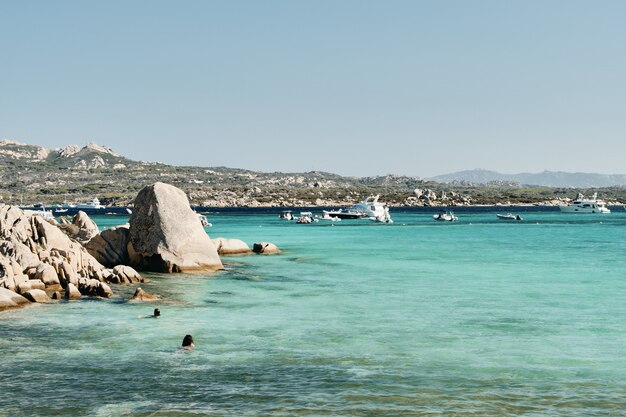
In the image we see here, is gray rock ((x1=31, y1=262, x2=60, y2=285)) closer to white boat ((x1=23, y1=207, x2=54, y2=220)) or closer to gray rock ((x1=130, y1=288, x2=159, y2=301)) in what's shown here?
gray rock ((x1=130, y1=288, x2=159, y2=301))

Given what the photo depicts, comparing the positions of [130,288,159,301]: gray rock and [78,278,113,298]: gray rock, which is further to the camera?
[78,278,113,298]: gray rock

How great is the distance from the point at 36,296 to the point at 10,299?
1624 mm

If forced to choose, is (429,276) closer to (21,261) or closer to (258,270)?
(258,270)

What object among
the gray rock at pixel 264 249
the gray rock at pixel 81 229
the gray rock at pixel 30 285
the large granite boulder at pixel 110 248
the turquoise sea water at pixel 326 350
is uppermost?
the gray rock at pixel 81 229

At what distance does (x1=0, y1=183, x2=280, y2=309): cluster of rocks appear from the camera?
3334 cm

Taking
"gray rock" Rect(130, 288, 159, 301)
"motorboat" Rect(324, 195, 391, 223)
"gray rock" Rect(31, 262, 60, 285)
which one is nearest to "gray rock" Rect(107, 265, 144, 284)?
"gray rock" Rect(31, 262, 60, 285)

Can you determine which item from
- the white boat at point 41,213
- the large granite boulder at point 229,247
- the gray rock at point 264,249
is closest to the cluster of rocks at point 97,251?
the white boat at point 41,213

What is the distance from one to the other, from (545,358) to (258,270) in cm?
2753

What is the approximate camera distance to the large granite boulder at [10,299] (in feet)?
95.2

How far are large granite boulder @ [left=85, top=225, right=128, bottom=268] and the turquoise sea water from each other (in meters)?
5.34

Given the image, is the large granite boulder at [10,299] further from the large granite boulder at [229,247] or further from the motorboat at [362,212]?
the motorboat at [362,212]

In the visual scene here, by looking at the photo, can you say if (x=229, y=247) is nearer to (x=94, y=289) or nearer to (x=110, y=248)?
(x=110, y=248)

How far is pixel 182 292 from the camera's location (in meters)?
35.4

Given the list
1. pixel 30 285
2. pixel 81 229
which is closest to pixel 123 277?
pixel 30 285
